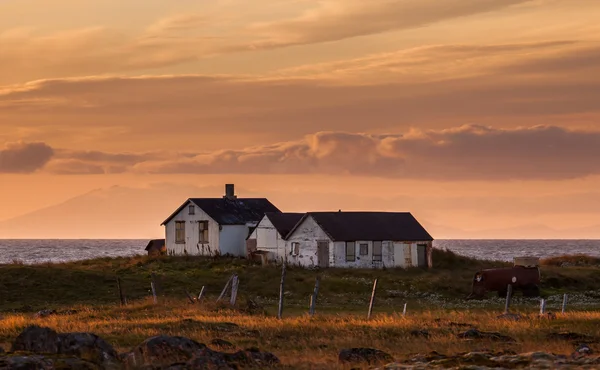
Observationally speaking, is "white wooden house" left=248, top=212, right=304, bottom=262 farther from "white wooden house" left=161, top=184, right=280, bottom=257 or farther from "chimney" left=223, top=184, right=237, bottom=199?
"chimney" left=223, top=184, right=237, bottom=199

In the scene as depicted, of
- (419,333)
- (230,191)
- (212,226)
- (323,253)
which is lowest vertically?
(419,333)

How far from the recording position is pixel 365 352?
23.9 m

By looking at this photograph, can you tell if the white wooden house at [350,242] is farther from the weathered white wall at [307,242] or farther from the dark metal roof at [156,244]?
the dark metal roof at [156,244]

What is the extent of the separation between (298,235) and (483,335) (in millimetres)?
52431

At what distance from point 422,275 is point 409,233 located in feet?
29.2

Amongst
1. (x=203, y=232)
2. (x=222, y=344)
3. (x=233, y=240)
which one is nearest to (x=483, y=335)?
(x=222, y=344)

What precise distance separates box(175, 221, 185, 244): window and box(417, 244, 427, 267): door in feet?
70.2

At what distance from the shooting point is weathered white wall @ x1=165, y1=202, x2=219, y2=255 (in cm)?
8712

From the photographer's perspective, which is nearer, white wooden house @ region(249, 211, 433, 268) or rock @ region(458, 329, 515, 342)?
rock @ region(458, 329, 515, 342)

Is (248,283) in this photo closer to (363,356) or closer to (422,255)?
(422,255)

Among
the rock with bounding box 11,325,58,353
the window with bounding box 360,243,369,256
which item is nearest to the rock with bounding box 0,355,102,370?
the rock with bounding box 11,325,58,353

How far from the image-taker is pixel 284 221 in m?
85.2

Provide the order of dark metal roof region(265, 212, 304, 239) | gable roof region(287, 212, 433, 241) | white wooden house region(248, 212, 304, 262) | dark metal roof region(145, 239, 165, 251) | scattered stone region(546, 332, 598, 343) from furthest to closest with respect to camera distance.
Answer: dark metal roof region(145, 239, 165, 251), dark metal roof region(265, 212, 304, 239), white wooden house region(248, 212, 304, 262), gable roof region(287, 212, 433, 241), scattered stone region(546, 332, 598, 343)

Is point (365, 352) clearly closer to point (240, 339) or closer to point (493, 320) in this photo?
point (240, 339)
